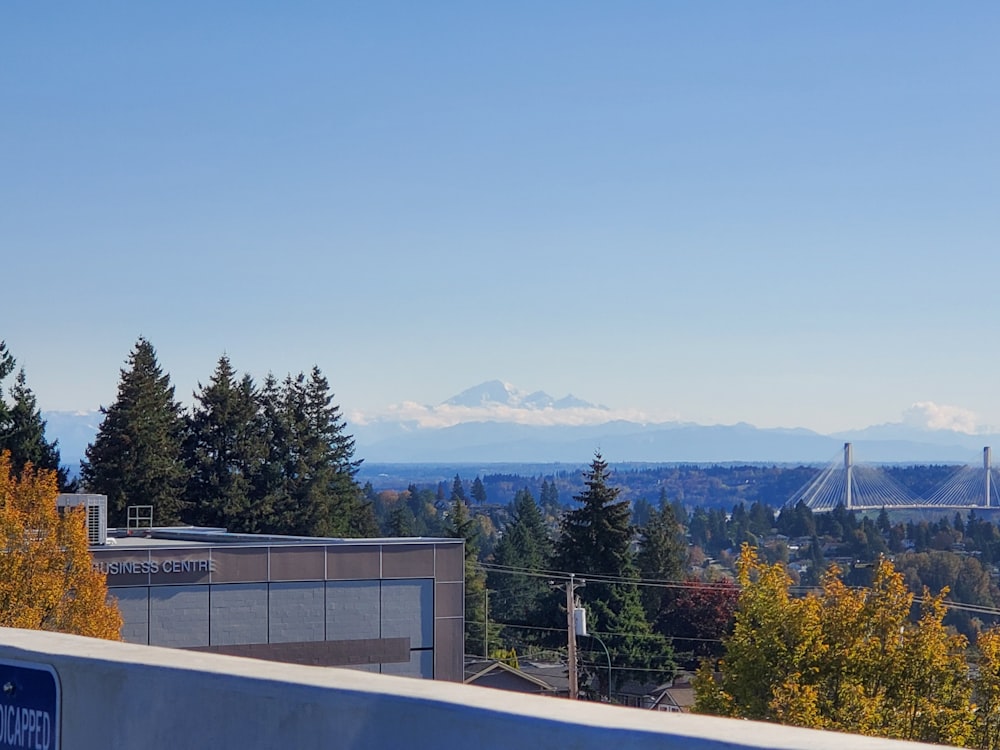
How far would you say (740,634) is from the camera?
26344 millimetres

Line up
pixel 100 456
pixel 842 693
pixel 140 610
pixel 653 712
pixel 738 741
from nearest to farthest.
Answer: pixel 738 741 < pixel 653 712 < pixel 842 693 < pixel 140 610 < pixel 100 456

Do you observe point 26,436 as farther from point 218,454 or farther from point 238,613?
point 238,613

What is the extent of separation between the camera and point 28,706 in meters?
5.48

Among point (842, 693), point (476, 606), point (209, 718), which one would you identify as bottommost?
point (476, 606)

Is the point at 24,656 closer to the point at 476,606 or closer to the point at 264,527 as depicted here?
the point at 264,527

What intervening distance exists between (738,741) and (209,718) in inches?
85.4

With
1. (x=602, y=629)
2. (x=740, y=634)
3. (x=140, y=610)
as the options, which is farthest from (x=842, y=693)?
(x=602, y=629)

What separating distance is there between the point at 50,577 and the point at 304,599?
1426 cm

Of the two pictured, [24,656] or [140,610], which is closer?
[24,656]

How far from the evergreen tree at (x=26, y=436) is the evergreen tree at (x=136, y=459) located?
276cm

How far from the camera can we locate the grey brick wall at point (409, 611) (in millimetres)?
46469

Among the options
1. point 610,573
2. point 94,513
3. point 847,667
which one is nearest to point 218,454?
point 610,573

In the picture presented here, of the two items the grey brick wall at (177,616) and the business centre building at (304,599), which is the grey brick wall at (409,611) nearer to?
the business centre building at (304,599)

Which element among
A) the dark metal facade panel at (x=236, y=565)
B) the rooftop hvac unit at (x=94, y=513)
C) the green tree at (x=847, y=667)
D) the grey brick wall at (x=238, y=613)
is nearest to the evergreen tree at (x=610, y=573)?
the grey brick wall at (x=238, y=613)
